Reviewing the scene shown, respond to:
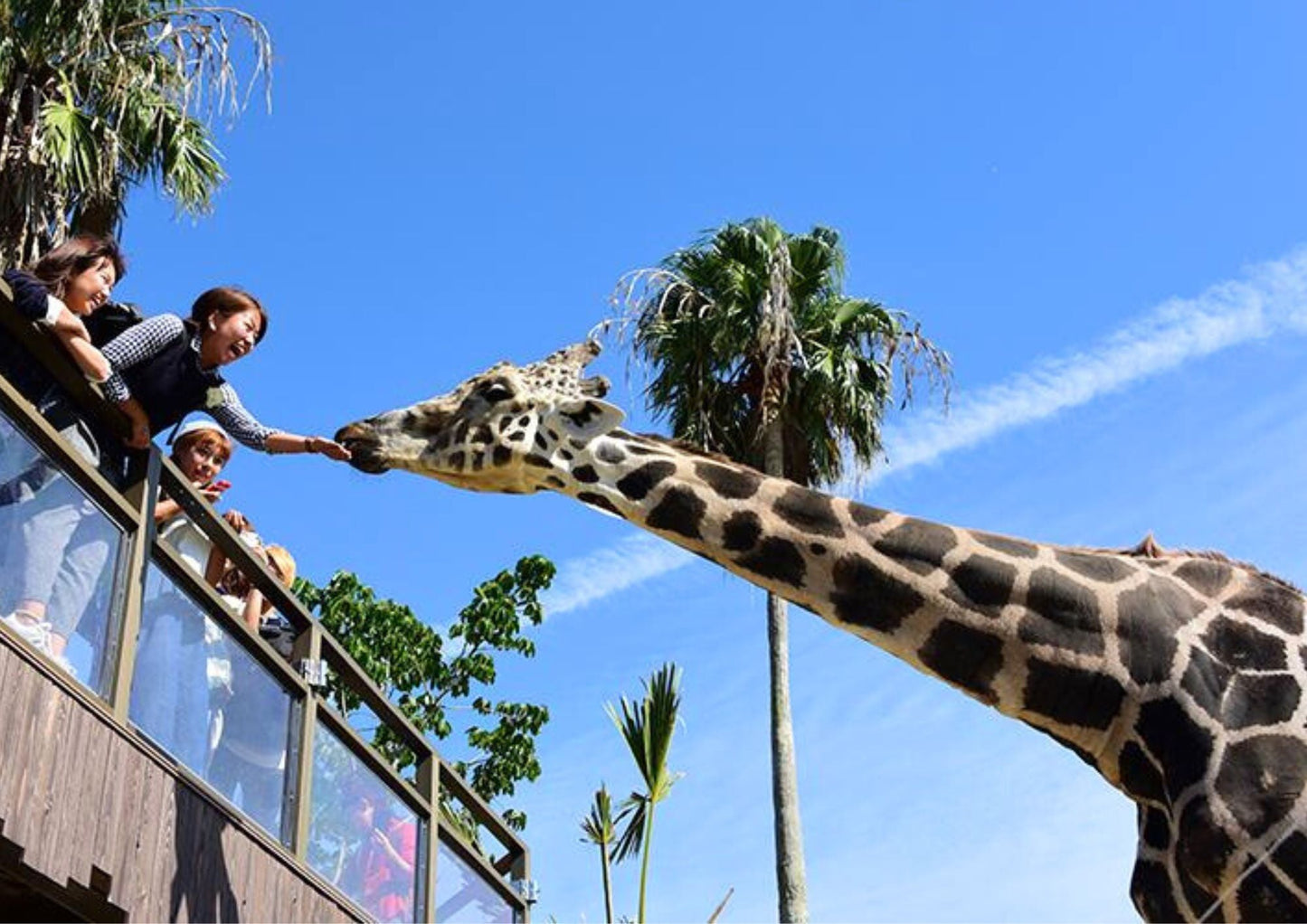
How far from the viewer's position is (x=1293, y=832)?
265 inches

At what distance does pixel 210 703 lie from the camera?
289 inches

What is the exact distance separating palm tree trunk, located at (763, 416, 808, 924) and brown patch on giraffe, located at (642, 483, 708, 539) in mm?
12061

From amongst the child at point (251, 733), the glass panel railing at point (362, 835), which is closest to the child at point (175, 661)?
the child at point (251, 733)

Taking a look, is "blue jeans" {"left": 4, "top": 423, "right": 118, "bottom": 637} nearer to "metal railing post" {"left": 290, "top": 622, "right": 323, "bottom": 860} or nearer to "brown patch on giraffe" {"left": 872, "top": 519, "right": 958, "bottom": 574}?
"metal railing post" {"left": 290, "top": 622, "right": 323, "bottom": 860}

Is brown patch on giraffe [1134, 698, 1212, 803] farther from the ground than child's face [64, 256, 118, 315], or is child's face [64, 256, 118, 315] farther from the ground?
child's face [64, 256, 118, 315]

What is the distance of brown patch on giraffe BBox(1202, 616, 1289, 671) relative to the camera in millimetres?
7254

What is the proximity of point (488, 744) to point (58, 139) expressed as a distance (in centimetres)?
957

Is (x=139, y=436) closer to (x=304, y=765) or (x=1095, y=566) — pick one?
(x=304, y=765)

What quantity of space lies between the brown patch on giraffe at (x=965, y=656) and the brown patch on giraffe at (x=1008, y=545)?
0.45 metres

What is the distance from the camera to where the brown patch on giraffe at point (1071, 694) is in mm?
7340

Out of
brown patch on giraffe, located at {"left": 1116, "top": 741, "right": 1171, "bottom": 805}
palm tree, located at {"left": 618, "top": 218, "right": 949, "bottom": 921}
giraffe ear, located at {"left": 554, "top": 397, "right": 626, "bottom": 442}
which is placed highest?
palm tree, located at {"left": 618, "top": 218, "right": 949, "bottom": 921}

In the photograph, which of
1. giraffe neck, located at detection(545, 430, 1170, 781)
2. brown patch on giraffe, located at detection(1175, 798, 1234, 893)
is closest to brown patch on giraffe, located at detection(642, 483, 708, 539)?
giraffe neck, located at detection(545, 430, 1170, 781)

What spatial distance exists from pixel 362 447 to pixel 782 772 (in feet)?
46.2

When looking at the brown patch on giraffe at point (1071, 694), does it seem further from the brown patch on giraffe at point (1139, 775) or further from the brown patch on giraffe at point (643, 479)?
the brown patch on giraffe at point (643, 479)
